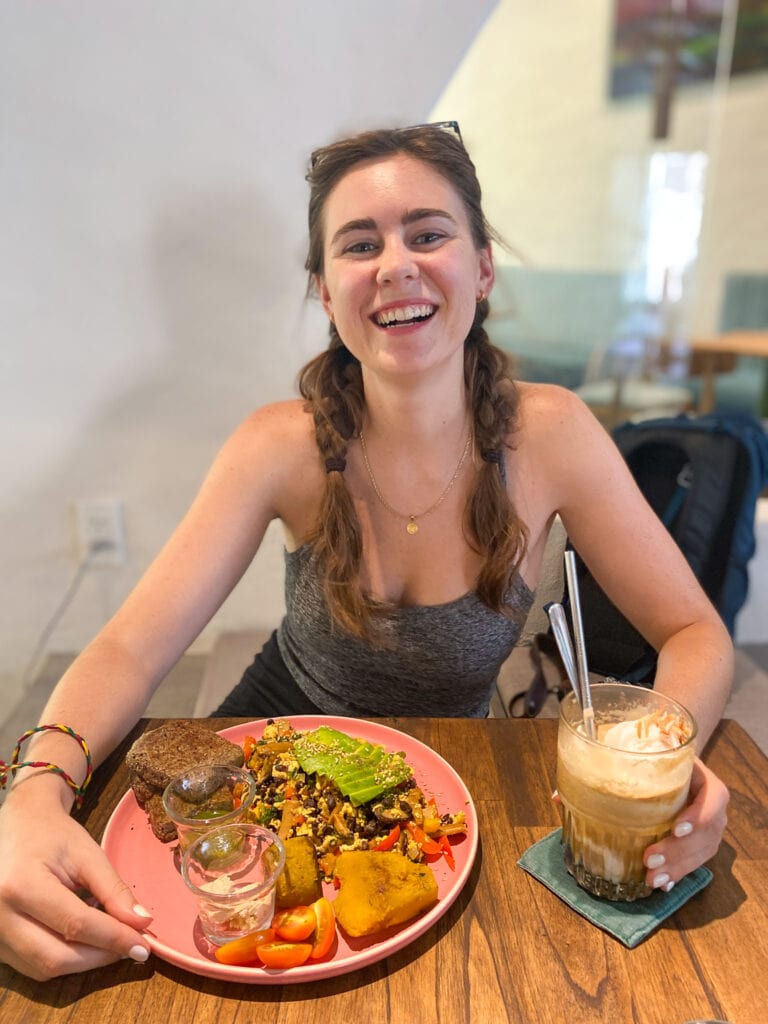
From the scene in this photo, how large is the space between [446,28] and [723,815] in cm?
176

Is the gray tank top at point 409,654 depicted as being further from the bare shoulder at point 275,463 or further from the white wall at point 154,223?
the white wall at point 154,223

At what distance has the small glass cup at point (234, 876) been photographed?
2.23 ft

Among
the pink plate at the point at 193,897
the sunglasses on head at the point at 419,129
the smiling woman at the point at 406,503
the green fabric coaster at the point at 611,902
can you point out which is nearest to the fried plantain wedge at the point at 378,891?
the pink plate at the point at 193,897

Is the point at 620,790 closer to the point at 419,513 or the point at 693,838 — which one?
the point at 693,838

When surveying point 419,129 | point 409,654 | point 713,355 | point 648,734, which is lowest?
point 713,355

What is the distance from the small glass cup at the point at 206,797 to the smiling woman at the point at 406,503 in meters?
0.21

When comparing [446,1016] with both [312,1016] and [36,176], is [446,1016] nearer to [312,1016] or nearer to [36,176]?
[312,1016]

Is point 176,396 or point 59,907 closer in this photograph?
point 59,907

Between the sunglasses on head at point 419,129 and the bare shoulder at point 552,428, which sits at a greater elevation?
the sunglasses on head at point 419,129

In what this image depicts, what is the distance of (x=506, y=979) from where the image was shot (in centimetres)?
65

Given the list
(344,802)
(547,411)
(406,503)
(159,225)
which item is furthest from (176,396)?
(344,802)

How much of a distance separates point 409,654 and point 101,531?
1.12m

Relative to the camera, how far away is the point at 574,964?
0.66 meters

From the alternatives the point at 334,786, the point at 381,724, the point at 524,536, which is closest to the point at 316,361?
the point at 524,536
